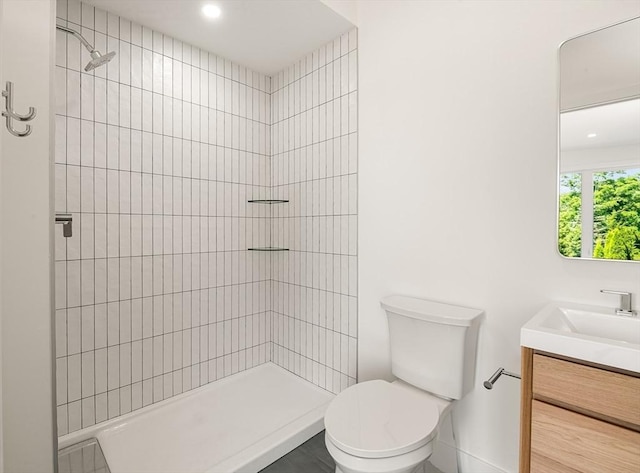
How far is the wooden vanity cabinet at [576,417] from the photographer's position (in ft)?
2.84

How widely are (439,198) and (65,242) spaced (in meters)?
1.88

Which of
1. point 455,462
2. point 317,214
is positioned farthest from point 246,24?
point 455,462

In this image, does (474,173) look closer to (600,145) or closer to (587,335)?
(600,145)

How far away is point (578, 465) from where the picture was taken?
932mm

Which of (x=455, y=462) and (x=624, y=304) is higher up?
(x=624, y=304)

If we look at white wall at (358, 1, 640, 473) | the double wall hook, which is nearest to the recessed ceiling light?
white wall at (358, 1, 640, 473)

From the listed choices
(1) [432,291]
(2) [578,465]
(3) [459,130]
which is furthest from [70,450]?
(3) [459,130]

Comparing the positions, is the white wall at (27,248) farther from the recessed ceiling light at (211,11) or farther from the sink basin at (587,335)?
the sink basin at (587,335)

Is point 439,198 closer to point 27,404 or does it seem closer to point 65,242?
point 27,404

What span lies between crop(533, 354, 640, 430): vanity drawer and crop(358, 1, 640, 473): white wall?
43 cm

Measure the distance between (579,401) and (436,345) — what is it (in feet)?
1.97

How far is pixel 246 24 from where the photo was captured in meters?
1.95

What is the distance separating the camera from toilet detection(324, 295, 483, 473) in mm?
1173

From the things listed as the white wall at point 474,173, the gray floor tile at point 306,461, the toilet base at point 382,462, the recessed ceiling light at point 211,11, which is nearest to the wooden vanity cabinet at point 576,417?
the toilet base at point 382,462
